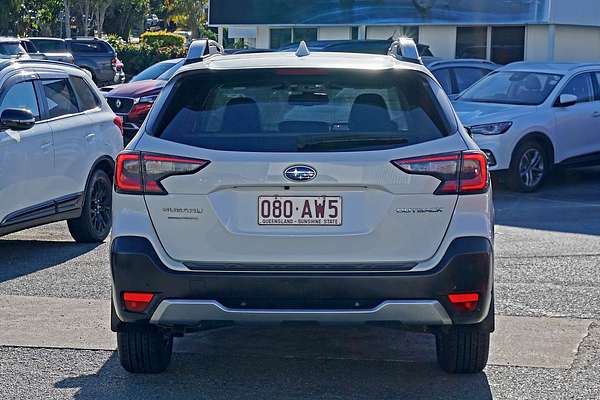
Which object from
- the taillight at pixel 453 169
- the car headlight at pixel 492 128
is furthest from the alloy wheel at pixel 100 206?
the taillight at pixel 453 169

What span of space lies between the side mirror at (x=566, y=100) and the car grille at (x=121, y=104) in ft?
24.2

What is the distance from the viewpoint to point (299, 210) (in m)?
5.08

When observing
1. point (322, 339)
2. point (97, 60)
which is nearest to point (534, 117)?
point (322, 339)

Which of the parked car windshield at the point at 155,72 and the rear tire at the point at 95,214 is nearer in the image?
the rear tire at the point at 95,214

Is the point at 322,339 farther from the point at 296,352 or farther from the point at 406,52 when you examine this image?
the point at 406,52

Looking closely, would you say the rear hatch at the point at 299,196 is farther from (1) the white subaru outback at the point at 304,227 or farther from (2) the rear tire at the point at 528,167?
(2) the rear tire at the point at 528,167

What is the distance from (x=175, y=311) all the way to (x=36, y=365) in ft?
4.53

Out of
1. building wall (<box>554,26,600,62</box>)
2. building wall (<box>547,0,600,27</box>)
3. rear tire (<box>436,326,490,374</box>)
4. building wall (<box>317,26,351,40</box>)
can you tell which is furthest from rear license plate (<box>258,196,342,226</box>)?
building wall (<box>317,26,351,40</box>)

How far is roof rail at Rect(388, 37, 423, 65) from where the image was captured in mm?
5969

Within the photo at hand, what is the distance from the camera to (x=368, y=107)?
5.42m

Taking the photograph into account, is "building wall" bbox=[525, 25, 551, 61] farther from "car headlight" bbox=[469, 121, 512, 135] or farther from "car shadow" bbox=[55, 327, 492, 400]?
"car shadow" bbox=[55, 327, 492, 400]

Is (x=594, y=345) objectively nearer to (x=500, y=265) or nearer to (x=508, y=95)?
(x=500, y=265)

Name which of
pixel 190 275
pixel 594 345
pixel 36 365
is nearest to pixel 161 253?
pixel 190 275

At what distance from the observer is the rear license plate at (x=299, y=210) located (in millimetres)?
5071
